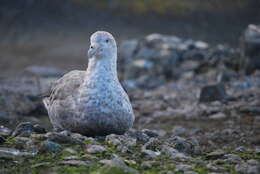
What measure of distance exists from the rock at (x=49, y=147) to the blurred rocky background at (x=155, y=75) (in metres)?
0.01

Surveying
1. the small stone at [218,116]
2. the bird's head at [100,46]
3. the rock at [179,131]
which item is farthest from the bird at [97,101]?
the small stone at [218,116]

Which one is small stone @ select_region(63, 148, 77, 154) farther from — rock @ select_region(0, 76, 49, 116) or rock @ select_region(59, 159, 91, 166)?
rock @ select_region(0, 76, 49, 116)

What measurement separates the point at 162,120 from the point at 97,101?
396 cm

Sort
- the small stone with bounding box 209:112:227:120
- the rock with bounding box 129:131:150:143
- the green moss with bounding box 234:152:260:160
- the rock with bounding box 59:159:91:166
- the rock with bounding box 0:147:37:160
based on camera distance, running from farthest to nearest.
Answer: the small stone with bounding box 209:112:227:120 < the rock with bounding box 129:131:150:143 < the green moss with bounding box 234:152:260:160 < the rock with bounding box 0:147:37:160 < the rock with bounding box 59:159:91:166

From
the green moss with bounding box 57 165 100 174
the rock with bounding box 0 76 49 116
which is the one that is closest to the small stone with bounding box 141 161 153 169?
the green moss with bounding box 57 165 100 174

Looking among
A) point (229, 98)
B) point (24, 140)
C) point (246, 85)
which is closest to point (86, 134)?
point (24, 140)

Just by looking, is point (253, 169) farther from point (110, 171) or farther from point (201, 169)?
point (110, 171)

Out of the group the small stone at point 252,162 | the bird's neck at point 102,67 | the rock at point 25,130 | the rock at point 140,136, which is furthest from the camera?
the bird's neck at point 102,67

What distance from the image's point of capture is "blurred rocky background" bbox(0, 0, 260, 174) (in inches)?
232

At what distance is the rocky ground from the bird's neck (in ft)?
2.52

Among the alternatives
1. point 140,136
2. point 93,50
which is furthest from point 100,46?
point 140,136

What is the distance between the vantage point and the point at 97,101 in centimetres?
649

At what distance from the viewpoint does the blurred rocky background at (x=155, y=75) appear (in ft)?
19.4

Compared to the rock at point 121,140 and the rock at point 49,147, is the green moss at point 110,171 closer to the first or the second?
the rock at point 49,147
